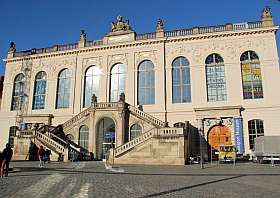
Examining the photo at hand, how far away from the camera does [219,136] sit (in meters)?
28.7

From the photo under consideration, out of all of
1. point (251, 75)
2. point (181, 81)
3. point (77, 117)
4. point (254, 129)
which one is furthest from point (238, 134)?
point (77, 117)

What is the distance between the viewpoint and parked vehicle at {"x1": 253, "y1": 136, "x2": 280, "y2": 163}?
24844 millimetres

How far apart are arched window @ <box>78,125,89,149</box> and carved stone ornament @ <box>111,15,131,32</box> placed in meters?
12.8

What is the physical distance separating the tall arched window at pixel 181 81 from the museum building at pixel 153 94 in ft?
0.35

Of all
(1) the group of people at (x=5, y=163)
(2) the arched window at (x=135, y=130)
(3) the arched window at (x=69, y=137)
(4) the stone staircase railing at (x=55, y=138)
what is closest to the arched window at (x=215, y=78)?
(2) the arched window at (x=135, y=130)

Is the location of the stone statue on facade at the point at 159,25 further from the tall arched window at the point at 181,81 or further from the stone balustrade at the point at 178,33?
the tall arched window at the point at 181,81

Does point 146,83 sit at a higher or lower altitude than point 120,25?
lower

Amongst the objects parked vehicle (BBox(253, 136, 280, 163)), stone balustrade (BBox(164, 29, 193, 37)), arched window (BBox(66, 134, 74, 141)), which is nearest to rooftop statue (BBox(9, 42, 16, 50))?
arched window (BBox(66, 134, 74, 141))

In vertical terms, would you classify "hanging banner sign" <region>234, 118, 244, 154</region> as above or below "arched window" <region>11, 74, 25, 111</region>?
below

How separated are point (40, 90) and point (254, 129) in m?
25.4

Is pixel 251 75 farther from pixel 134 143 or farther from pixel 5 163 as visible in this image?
pixel 5 163

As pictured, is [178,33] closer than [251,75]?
No

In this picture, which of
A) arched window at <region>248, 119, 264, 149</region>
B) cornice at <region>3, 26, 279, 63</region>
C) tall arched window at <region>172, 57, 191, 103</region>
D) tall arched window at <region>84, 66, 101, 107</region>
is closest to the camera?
arched window at <region>248, 119, 264, 149</region>

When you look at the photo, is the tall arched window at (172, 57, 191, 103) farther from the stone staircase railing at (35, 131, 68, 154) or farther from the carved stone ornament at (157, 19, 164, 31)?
the stone staircase railing at (35, 131, 68, 154)
